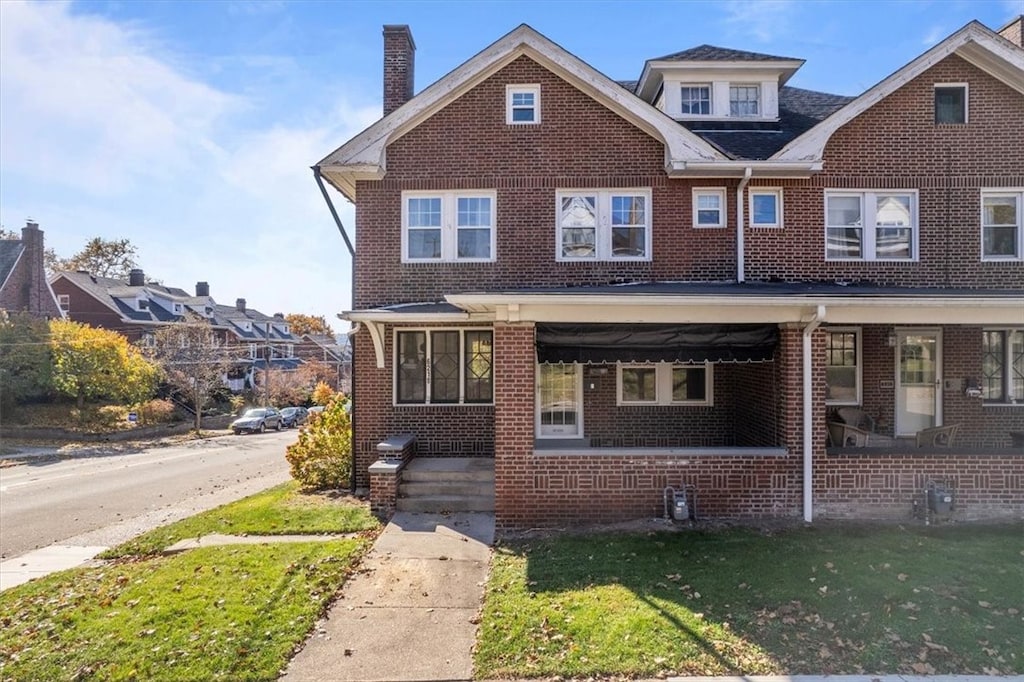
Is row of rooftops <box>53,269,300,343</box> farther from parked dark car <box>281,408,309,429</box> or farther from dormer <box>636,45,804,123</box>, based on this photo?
dormer <box>636,45,804,123</box>

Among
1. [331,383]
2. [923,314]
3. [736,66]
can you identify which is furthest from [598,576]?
[331,383]

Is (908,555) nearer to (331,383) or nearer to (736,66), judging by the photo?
(736,66)

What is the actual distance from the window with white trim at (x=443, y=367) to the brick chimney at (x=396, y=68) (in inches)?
197

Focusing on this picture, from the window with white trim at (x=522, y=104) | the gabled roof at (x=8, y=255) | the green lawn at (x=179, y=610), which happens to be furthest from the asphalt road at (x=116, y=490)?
the gabled roof at (x=8, y=255)

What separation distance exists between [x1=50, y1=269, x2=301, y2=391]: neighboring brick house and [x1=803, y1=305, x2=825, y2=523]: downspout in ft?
104

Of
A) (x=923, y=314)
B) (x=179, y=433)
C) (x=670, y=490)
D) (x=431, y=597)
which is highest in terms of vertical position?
(x=923, y=314)

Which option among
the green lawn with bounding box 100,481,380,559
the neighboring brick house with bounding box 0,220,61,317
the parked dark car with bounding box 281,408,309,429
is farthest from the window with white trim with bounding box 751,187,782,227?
the neighboring brick house with bounding box 0,220,61,317

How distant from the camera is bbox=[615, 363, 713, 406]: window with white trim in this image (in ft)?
36.9

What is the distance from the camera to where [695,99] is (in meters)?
12.6

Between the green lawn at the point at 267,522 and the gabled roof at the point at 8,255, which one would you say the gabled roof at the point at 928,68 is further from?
the gabled roof at the point at 8,255

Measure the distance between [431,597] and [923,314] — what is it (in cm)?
788

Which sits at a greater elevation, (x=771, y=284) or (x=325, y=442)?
A: (x=771, y=284)

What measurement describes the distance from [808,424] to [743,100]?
797 cm

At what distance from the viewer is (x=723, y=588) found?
230 inches
